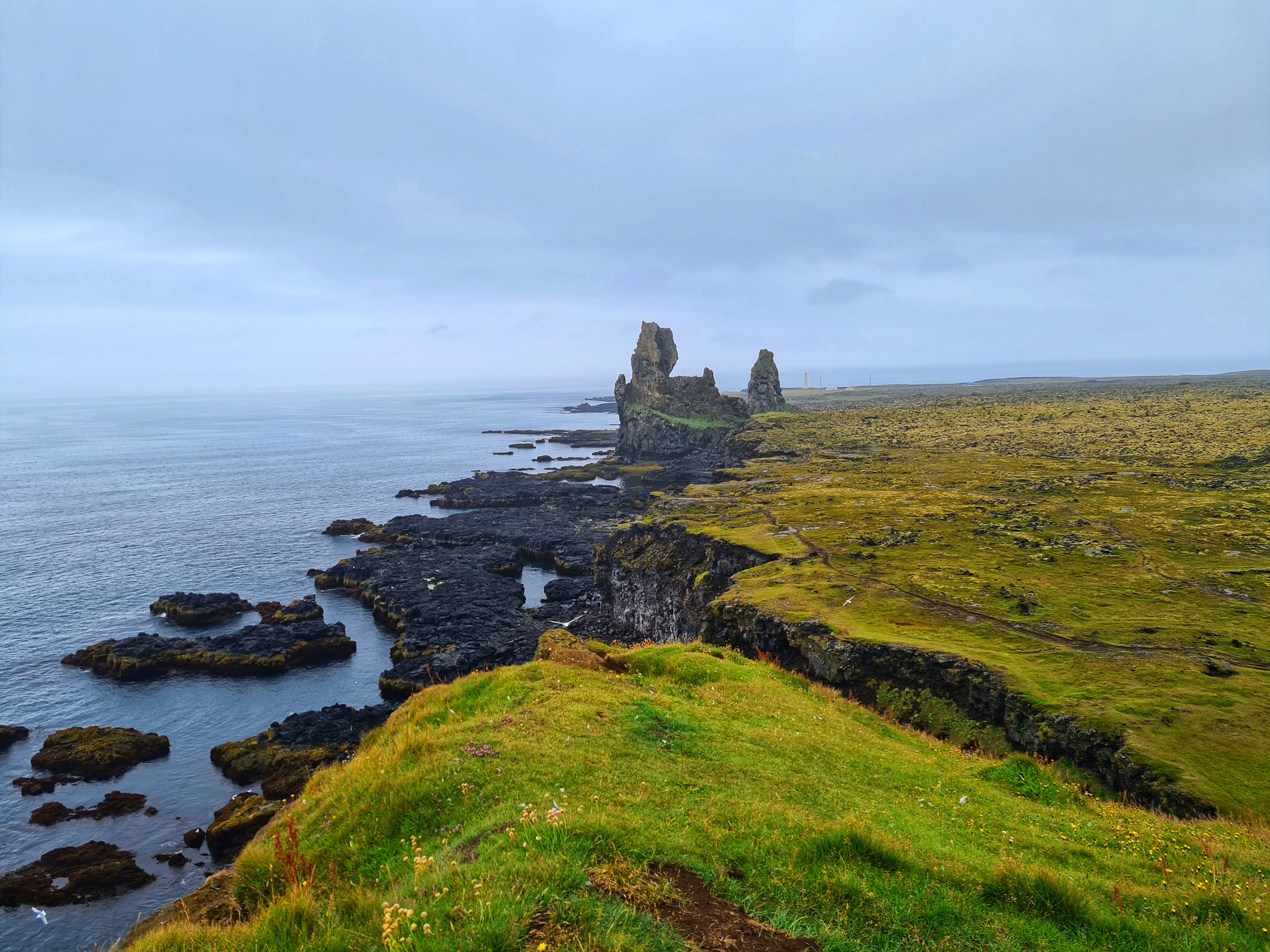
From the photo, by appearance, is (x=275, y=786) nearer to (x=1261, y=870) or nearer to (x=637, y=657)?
(x=637, y=657)

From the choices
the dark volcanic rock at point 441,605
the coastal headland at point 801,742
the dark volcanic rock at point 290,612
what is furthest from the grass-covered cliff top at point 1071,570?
the dark volcanic rock at point 290,612

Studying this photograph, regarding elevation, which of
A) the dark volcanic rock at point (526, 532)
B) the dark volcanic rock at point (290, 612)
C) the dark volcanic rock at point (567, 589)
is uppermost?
the dark volcanic rock at point (526, 532)

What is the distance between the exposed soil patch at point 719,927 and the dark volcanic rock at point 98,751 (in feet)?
132

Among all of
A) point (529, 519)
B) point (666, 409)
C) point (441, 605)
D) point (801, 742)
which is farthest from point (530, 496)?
point (801, 742)

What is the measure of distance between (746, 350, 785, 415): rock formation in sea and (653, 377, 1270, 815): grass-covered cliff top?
345 feet

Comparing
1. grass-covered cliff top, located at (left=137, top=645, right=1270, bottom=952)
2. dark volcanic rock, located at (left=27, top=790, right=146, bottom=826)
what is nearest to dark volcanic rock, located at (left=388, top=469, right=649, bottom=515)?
dark volcanic rock, located at (left=27, top=790, right=146, bottom=826)

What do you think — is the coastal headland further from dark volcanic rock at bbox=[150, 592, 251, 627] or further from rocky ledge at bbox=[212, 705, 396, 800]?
dark volcanic rock at bbox=[150, 592, 251, 627]

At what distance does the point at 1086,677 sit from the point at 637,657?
1694 cm

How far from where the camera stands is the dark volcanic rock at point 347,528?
84.2 metres

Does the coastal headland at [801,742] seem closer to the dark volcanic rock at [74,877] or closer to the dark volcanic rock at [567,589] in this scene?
the dark volcanic rock at [567,589]

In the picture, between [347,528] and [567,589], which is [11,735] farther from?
[347,528]

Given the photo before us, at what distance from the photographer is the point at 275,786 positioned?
31.5m

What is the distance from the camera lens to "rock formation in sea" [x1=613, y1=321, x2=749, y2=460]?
493ft

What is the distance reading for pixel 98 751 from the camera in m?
34.6
